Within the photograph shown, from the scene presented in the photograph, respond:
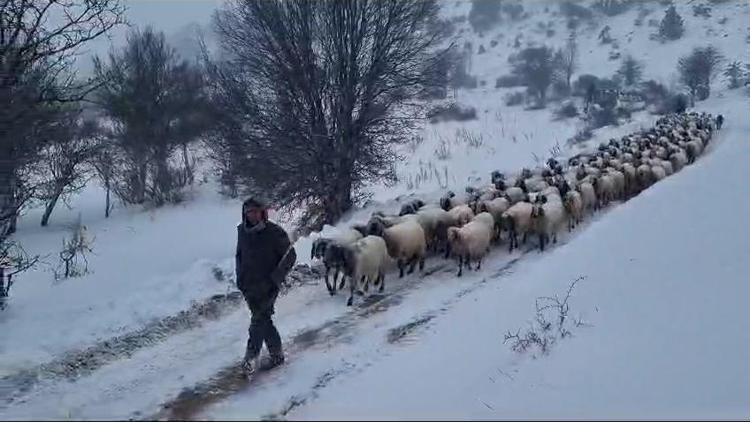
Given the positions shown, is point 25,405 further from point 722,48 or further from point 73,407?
point 722,48

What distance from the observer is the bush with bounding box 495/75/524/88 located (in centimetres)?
7156

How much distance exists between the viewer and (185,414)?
210 inches

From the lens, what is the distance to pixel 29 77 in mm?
8438

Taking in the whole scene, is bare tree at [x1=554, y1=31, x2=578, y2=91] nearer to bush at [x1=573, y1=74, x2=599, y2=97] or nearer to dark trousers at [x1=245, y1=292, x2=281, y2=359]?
bush at [x1=573, y1=74, x2=599, y2=97]

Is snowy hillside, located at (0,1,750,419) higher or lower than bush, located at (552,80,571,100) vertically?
lower

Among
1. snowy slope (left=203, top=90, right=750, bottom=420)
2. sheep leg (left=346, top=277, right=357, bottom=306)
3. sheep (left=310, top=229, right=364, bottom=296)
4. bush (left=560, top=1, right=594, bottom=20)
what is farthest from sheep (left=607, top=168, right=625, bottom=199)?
bush (left=560, top=1, right=594, bottom=20)

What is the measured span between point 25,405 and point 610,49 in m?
83.7

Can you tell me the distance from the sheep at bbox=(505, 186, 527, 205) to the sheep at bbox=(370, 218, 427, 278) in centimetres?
359

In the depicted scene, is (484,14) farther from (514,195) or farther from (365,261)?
Answer: (365,261)

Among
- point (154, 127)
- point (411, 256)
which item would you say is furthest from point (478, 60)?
point (411, 256)

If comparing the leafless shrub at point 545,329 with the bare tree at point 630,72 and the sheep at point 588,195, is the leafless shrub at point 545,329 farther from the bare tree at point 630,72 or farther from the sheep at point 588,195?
the bare tree at point 630,72

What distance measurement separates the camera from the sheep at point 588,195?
13.7 metres

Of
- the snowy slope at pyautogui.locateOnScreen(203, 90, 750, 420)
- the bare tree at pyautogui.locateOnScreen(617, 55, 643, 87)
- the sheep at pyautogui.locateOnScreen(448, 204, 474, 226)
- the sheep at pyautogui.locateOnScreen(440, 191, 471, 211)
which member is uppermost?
the bare tree at pyautogui.locateOnScreen(617, 55, 643, 87)

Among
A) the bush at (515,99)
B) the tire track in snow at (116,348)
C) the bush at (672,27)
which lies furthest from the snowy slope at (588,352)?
the bush at (672,27)
